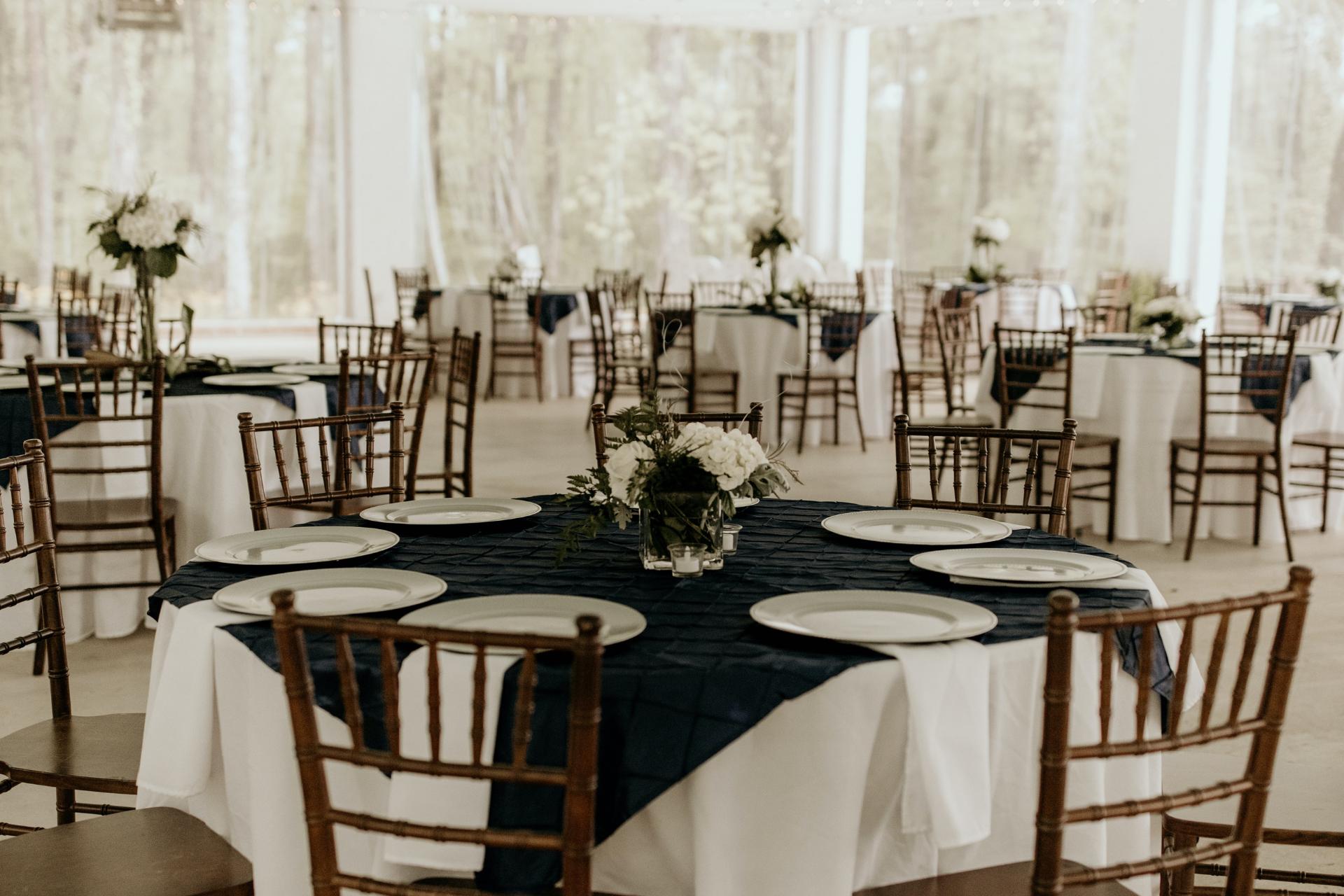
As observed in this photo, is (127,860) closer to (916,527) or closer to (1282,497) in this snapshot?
(916,527)

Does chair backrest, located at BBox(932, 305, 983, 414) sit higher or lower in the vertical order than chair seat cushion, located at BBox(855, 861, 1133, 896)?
higher

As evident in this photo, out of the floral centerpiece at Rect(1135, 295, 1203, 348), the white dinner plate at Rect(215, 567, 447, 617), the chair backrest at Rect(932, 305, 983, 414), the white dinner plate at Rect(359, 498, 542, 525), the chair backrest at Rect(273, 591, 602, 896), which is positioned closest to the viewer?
the chair backrest at Rect(273, 591, 602, 896)

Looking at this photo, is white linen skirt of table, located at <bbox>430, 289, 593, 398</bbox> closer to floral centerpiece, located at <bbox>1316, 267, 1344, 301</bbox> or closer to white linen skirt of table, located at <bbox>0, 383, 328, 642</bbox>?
floral centerpiece, located at <bbox>1316, 267, 1344, 301</bbox>

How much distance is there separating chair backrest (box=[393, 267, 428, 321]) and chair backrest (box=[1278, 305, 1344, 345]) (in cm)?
619

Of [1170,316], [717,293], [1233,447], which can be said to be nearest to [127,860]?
[1233,447]

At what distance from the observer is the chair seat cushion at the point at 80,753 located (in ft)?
7.54

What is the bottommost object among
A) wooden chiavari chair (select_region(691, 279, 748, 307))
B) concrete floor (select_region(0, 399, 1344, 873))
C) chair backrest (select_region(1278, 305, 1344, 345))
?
concrete floor (select_region(0, 399, 1344, 873))

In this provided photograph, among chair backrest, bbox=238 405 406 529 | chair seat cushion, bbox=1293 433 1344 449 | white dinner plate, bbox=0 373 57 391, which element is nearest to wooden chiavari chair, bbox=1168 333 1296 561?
chair seat cushion, bbox=1293 433 1344 449

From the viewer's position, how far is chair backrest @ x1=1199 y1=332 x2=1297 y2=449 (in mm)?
5750

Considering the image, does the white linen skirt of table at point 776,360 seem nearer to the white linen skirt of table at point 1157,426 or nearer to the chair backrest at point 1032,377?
the chair backrest at point 1032,377

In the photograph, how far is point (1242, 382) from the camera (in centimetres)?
611

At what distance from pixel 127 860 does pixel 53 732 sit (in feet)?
2.04

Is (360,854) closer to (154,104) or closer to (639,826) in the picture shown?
(639,826)

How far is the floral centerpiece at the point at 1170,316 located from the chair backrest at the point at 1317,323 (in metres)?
1.88
